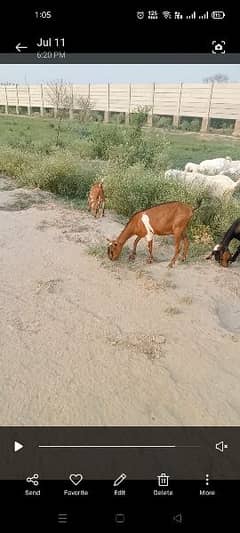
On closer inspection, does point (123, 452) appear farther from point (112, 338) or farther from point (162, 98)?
point (162, 98)

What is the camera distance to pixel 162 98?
24094 mm

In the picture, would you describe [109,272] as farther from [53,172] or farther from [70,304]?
[53,172]

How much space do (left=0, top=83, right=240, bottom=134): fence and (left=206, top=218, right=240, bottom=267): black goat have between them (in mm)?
17315

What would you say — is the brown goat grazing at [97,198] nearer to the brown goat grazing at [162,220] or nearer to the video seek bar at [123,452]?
the brown goat grazing at [162,220]

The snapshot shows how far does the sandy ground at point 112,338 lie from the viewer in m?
2.57

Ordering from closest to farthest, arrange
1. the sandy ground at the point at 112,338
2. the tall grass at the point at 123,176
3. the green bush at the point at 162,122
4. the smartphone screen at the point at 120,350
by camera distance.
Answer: the smartphone screen at the point at 120,350 → the sandy ground at the point at 112,338 → the tall grass at the point at 123,176 → the green bush at the point at 162,122

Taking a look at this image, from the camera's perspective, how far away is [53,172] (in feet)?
25.3

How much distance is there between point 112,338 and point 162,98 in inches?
953

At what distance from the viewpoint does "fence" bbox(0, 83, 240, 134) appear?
2123 centimetres

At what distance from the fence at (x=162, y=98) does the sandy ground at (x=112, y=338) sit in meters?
17.7
